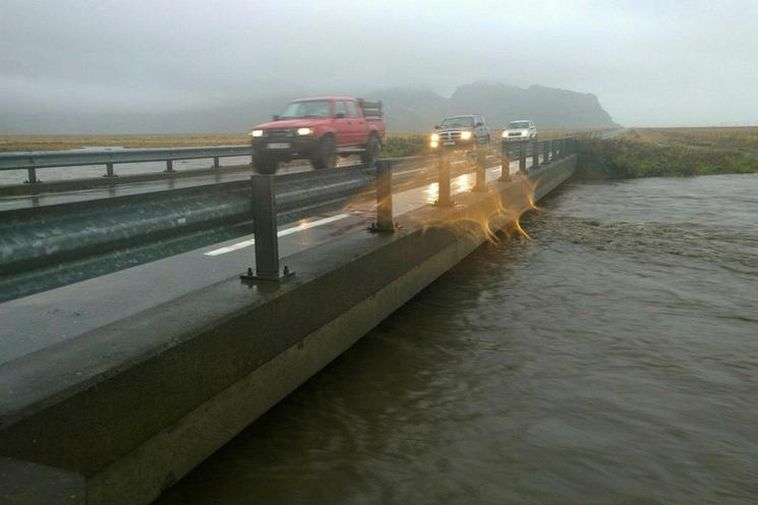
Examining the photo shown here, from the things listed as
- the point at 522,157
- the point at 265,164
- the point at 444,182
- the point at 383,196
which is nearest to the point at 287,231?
the point at 444,182

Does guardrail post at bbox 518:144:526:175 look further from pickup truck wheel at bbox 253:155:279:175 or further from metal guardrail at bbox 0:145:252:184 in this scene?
metal guardrail at bbox 0:145:252:184

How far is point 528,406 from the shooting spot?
4.62 meters

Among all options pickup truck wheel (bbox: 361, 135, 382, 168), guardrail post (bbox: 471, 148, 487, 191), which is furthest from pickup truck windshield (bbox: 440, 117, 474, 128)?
guardrail post (bbox: 471, 148, 487, 191)

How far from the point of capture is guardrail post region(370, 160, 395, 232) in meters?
6.53

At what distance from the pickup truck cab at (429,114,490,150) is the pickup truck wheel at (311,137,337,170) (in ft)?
51.6

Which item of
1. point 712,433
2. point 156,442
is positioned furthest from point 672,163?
point 156,442

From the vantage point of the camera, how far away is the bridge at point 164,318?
8.56 feet

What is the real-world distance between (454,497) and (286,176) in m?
2.41

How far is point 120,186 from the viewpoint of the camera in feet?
56.7

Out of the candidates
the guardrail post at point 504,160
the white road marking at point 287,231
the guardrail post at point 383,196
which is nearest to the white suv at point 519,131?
the guardrail post at point 504,160

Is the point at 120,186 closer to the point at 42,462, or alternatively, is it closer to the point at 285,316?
the point at 285,316

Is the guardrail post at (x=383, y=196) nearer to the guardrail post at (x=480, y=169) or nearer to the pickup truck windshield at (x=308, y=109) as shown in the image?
the guardrail post at (x=480, y=169)

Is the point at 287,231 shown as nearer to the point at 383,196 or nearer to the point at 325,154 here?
the point at 383,196

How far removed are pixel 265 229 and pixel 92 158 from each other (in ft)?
46.5
